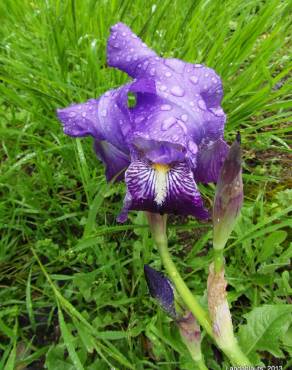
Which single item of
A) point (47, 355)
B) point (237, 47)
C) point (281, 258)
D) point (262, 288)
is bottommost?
point (47, 355)

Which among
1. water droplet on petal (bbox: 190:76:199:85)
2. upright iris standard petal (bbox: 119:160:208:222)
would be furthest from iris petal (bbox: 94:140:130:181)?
water droplet on petal (bbox: 190:76:199:85)

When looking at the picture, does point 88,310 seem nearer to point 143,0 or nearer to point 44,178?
point 44,178

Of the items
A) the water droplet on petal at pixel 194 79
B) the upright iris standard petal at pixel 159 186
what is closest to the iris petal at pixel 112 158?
the upright iris standard petal at pixel 159 186

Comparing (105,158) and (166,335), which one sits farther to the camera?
(166,335)

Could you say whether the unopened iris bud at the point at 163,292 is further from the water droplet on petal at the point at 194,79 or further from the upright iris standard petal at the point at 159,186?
the water droplet on petal at the point at 194,79

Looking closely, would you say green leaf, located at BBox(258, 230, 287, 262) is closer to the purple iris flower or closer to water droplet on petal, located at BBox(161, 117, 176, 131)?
the purple iris flower

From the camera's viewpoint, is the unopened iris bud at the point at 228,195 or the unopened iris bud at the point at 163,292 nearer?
the unopened iris bud at the point at 228,195

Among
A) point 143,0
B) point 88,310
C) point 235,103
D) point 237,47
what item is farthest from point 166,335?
point 143,0
